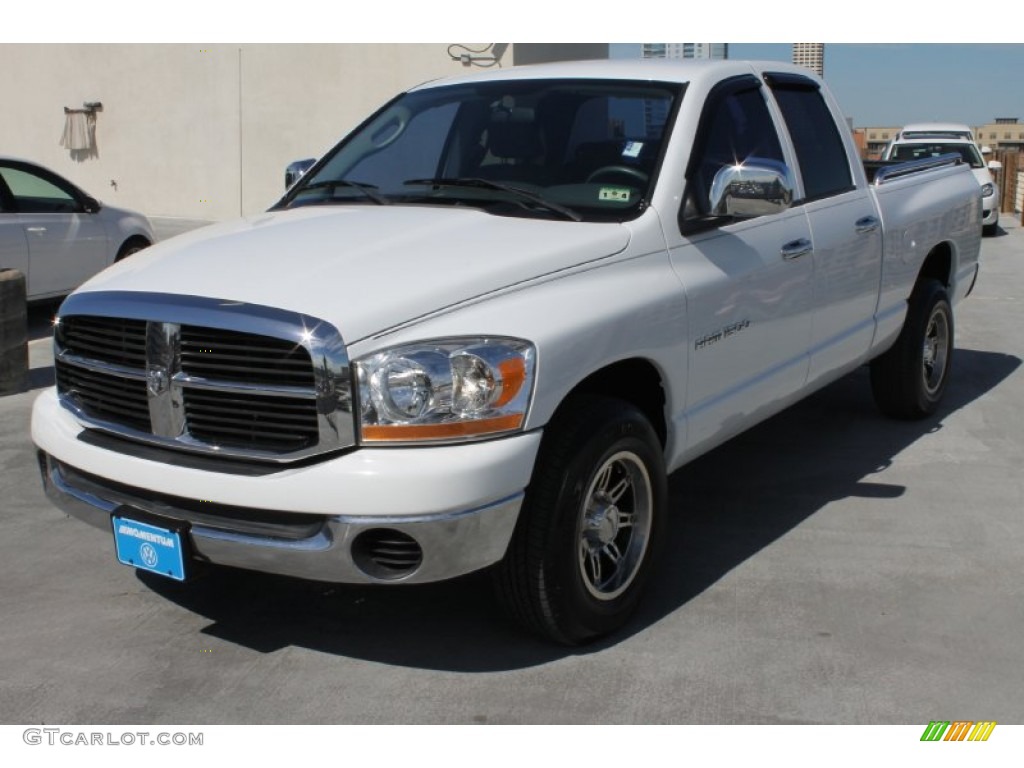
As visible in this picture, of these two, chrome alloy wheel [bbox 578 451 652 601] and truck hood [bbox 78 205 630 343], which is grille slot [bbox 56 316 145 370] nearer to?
truck hood [bbox 78 205 630 343]

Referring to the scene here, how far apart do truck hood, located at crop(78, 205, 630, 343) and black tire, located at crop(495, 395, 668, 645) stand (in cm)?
52

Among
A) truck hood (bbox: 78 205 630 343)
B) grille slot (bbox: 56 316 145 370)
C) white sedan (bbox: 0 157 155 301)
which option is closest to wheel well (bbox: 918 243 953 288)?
truck hood (bbox: 78 205 630 343)

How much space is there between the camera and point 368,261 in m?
3.88

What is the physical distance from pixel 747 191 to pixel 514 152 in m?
0.95

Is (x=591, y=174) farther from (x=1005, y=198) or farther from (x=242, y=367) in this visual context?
(x=1005, y=198)

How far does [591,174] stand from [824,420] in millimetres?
3104

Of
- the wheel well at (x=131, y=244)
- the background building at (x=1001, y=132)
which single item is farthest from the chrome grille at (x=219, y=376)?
the background building at (x=1001, y=132)

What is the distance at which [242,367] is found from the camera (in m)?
3.60

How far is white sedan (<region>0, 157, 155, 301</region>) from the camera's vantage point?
10148mm

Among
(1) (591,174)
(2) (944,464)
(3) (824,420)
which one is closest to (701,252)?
(1) (591,174)

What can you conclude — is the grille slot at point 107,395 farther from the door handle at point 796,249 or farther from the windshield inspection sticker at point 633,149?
the door handle at point 796,249

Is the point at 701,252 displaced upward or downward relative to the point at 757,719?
upward

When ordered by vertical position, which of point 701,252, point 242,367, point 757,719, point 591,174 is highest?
point 591,174

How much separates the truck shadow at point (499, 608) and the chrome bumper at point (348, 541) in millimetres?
544
